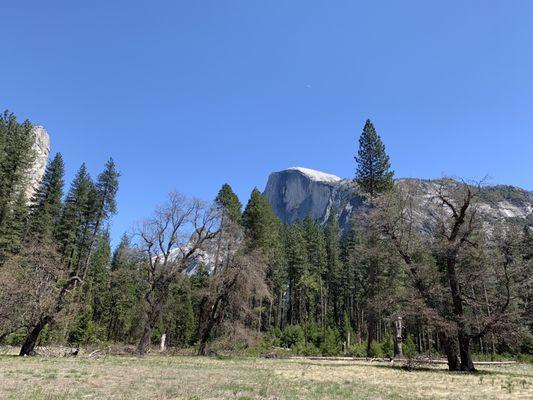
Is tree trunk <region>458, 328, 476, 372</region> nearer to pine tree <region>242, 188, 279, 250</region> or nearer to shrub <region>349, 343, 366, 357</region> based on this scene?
shrub <region>349, 343, 366, 357</region>

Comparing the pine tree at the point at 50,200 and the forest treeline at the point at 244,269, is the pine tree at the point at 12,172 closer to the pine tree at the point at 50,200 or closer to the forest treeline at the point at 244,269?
the forest treeline at the point at 244,269

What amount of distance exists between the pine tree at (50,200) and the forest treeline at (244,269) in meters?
0.15

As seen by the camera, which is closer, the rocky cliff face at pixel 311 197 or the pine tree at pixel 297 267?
the pine tree at pixel 297 267

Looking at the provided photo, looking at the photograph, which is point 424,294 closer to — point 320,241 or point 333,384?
point 333,384

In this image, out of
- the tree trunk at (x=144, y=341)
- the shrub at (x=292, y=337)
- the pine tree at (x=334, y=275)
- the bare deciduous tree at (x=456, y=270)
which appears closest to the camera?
the bare deciduous tree at (x=456, y=270)

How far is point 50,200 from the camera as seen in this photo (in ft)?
153

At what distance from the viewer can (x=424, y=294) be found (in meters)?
20.7

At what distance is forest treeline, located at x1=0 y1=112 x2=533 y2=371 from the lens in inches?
787

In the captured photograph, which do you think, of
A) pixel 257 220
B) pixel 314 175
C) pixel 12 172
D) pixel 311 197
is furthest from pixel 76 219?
pixel 314 175

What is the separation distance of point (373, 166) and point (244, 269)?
609 inches

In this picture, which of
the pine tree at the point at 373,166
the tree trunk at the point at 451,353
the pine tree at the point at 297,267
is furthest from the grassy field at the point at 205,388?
the pine tree at the point at 297,267

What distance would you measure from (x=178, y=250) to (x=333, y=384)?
20.0 metres

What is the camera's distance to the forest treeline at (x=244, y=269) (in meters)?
20.0

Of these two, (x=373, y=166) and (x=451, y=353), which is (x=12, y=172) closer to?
(x=373, y=166)
